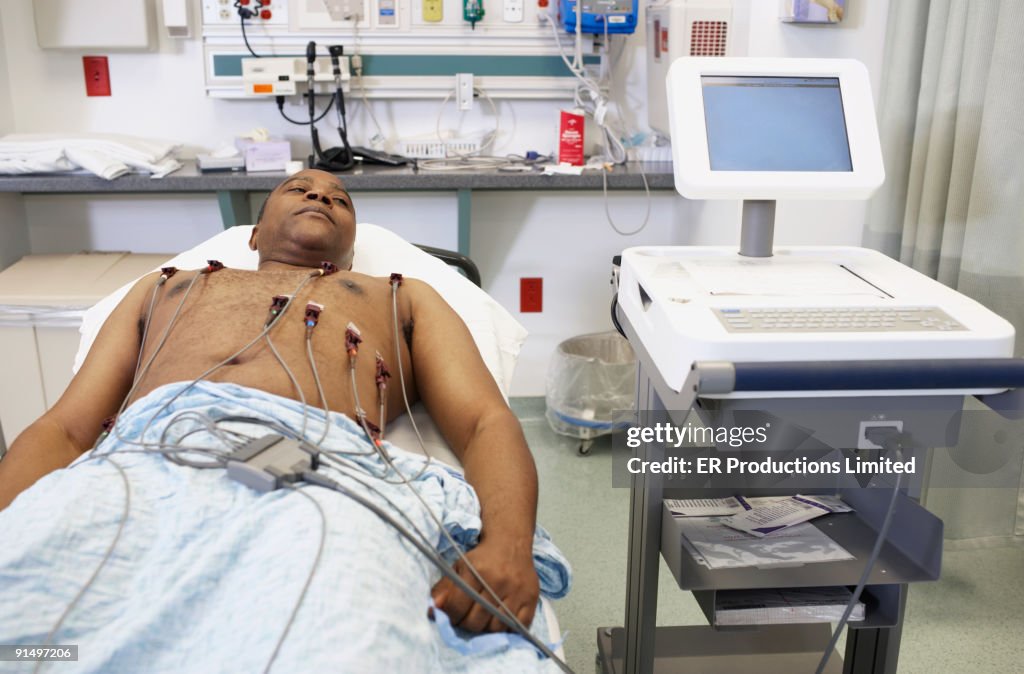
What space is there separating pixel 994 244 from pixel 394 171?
5.53ft

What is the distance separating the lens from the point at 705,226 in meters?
2.80

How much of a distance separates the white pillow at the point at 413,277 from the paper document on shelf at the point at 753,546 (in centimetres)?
51

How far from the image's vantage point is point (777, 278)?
1.46 meters

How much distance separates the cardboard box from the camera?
104 inches

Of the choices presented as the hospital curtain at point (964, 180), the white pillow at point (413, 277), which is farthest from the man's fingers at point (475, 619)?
the hospital curtain at point (964, 180)

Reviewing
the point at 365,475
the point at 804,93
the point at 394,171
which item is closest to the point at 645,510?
the point at 365,475

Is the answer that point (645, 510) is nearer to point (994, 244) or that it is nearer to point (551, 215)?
point (994, 244)

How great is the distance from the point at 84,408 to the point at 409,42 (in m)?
1.81

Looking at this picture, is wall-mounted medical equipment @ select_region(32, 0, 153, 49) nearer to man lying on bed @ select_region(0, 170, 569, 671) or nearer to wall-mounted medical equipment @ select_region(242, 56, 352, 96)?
wall-mounted medical equipment @ select_region(242, 56, 352, 96)

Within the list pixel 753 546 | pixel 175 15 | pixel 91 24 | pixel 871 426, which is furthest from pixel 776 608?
pixel 91 24

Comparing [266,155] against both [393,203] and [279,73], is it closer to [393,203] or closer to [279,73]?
[279,73]

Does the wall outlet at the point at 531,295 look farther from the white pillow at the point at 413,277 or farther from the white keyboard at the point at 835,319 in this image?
the white keyboard at the point at 835,319

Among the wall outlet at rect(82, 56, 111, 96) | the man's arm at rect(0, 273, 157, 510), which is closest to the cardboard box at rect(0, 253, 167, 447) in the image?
the wall outlet at rect(82, 56, 111, 96)

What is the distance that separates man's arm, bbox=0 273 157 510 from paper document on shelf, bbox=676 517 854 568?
1.04 m
